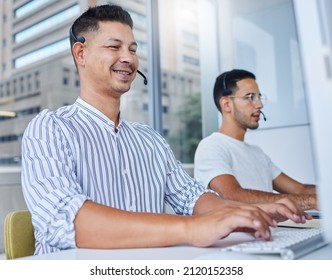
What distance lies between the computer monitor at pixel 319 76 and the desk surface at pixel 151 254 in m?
0.14

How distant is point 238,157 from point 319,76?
1.48 meters

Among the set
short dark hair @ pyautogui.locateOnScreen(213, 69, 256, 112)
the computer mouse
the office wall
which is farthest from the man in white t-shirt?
the computer mouse

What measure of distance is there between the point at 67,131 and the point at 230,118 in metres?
1.25

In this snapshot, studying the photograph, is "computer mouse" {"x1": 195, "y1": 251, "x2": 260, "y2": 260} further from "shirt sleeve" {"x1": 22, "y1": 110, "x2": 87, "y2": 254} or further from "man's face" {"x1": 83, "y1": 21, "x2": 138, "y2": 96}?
"man's face" {"x1": 83, "y1": 21, "x2": 138, "y2": 96}

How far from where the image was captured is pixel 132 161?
3.34 ft

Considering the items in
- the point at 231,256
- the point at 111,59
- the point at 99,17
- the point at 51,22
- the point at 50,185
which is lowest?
the point at 231,256

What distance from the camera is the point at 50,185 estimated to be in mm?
728

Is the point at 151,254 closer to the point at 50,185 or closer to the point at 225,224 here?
the point at 225,224

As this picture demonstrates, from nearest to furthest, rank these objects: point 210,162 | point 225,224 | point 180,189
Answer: point 225,224 < point 180,189 < point 210,162

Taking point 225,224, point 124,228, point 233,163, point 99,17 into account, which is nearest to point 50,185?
point 124,228

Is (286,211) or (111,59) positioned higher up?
(111,59)

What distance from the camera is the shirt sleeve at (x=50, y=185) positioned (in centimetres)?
70

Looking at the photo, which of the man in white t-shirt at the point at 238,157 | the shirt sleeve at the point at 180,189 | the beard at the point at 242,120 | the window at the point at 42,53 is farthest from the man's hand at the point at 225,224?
the window at the point at 42,53

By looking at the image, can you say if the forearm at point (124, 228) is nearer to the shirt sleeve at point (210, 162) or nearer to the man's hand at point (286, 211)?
the man's hand at point (286, 211)
